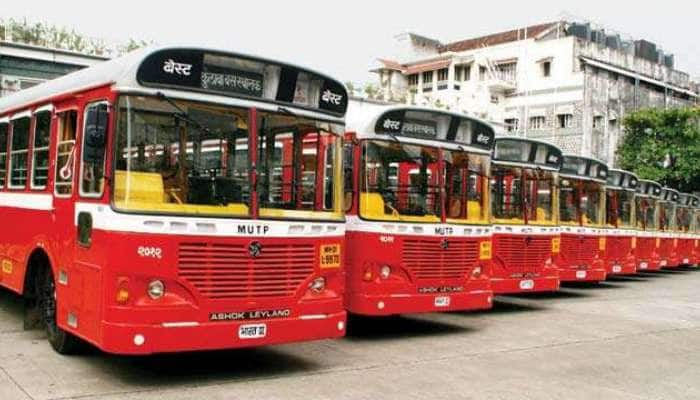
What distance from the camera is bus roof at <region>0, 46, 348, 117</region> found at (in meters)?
7.01

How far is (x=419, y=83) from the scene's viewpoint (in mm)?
56719

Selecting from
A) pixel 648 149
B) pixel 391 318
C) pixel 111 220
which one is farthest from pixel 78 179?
pixel 648 149

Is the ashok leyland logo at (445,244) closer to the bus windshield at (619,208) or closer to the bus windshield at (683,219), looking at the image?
the bus windshield at (619,208)

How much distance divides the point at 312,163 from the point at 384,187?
2.11 m

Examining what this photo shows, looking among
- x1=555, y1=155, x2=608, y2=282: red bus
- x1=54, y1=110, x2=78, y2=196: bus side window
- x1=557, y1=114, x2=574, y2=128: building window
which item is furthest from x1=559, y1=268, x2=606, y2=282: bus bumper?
x1=557, y1=114, x2=574, y2=128: building window

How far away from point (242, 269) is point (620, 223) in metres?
13.7

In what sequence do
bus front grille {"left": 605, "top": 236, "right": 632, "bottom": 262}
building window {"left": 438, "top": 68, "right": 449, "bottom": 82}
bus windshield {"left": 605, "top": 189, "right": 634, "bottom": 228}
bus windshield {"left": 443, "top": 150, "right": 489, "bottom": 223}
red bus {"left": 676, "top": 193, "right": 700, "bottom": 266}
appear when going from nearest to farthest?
bus windshield {"left": 443, "top": 150, "right": 489, "bottom": 223}, bus windshield {"left": 605, "top": 189, "right": 634, "bottom": 228}, bus front grille {"left": 605, "top": 236, "right": 632, "bottom": 262}, red bus {"left": 676, "top": 193, "right": 700, "bottom": 266}, building window {"left": 438, "top": 68, "right": 449, "bottom": 82}

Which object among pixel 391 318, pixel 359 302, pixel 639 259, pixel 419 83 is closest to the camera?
pixel 359 302

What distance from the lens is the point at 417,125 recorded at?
1046 cm

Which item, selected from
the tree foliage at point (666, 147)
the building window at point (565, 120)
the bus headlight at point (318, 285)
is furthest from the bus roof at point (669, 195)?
the building window at point (565, 120)

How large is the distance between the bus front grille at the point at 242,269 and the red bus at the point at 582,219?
8.89 m

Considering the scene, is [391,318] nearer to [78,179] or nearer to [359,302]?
[359,302]

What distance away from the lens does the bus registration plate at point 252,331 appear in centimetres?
725

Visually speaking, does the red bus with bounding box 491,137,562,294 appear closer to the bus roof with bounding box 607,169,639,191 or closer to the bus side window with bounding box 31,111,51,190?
the bus roof with bounding box 607,169,639,191
